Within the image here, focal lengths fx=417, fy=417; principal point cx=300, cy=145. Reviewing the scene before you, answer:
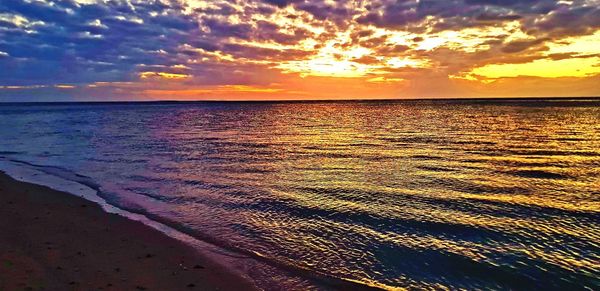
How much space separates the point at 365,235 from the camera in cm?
1265

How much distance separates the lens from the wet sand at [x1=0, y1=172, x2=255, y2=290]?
8547mm

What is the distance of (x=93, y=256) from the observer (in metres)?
10.1

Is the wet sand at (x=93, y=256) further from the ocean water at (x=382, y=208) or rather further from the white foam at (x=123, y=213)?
the ocean water at (x=382, y=208)

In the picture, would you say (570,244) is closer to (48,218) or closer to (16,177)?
(48,218)

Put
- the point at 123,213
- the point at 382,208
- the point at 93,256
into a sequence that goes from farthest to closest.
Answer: the point at 382,208 → the point at 123,213 → the point at 93,256

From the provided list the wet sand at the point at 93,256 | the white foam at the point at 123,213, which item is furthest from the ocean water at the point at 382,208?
the wet sand at the point at 93,256

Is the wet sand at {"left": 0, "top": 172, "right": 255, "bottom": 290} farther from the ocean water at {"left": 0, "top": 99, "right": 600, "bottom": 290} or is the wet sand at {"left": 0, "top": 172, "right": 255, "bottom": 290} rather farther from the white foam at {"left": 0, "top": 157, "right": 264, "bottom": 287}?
the ocean water at {"left": 0, "top": 99, "right": 600, "bottom": 290}

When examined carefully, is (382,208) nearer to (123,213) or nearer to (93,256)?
(123,213)

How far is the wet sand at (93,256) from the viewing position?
8547 millimetres

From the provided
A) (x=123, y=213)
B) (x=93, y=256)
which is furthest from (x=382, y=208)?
(x=93, y=256)

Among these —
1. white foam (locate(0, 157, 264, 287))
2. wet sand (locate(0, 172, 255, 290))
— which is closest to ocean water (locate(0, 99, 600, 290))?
white foam (locate(0, 157, 264, 287))

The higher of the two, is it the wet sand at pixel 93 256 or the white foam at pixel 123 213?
the wet sand at pixel 93 256

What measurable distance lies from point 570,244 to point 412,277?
17.3ft

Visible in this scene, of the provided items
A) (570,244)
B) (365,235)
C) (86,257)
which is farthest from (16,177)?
(570,244)
